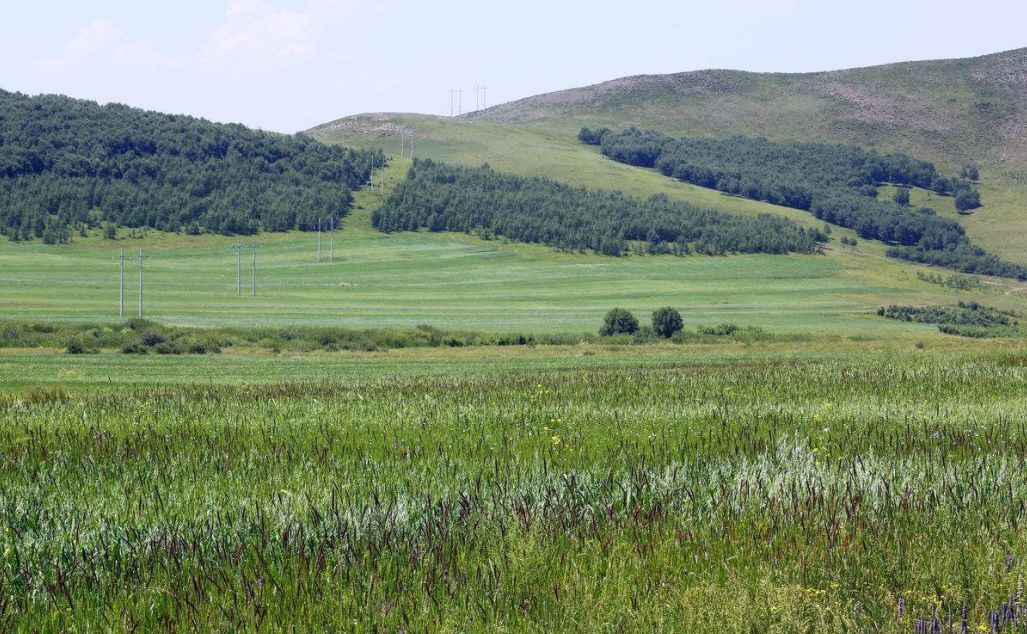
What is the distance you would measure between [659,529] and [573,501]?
3.05 feet

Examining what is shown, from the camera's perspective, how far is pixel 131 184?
180 m

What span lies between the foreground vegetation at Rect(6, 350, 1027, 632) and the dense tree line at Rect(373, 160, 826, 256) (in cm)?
16132

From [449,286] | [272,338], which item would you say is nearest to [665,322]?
[272,338]

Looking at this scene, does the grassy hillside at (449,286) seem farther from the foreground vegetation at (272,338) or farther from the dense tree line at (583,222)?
the foreground vegetation at (272,338)

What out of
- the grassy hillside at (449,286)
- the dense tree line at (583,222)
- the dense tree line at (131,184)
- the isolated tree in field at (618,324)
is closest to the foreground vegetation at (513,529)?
the isolated tree in field at (618,324)

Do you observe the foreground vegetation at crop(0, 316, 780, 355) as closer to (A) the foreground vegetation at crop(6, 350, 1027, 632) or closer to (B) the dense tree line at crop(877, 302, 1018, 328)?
(B) the dense tree line at crop(877, 302, 1018, 328)

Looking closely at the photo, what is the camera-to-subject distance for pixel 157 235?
165 m

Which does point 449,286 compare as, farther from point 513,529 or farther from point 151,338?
point 513,529

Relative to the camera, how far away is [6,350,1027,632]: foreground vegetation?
562 cm

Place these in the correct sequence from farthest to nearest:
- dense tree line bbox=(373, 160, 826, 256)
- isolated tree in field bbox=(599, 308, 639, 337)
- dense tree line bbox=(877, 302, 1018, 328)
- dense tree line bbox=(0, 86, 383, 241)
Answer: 1. dense tree line bbox=(373, 160, 826, 256)
2. dense tree line bbox=(0, 86, 383, 241)
3. dense tree line bbox=(877, 302, 1018, 328)
4. isolated tree in field bbox=(599, 308, 639, 337)

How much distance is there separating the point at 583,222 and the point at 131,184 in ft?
245

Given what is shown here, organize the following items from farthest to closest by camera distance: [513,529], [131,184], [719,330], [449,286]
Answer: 1. [131,184]
2. [449,286]
3. [719,330]
4. [513,529]

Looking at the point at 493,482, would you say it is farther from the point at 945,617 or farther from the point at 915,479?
the point at 945,617

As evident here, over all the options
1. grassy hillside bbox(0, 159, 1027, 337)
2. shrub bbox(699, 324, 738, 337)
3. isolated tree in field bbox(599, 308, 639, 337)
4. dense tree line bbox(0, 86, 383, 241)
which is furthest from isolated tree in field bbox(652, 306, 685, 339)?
dense tree line bbox(0, 86, 383, 241)
